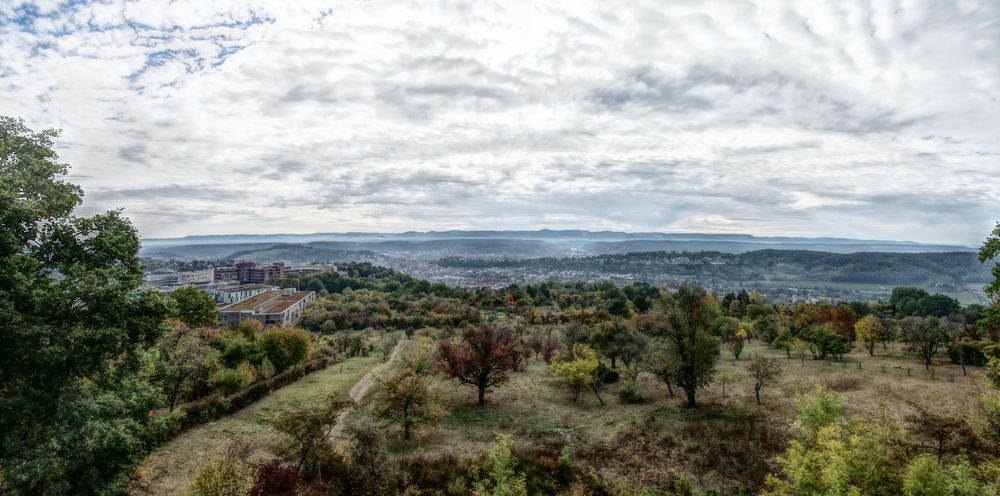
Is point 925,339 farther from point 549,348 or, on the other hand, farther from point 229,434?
point 229,434

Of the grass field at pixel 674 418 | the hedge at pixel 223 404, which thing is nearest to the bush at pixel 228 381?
the hedge at pixel 223 404

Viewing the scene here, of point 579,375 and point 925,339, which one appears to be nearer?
point 579,375

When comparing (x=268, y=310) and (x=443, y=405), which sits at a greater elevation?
(x=443, y=405)

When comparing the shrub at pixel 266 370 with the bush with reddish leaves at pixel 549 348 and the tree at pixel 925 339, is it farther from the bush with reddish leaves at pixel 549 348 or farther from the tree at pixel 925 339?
the tree at pixel 925 339

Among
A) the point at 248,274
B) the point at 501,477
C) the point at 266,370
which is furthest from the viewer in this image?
the point at 248,274

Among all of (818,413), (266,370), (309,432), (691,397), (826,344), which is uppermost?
(818,413)

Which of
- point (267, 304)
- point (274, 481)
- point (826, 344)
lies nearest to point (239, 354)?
point (274, 481)

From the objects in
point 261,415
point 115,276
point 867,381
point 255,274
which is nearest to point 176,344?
point 261,415

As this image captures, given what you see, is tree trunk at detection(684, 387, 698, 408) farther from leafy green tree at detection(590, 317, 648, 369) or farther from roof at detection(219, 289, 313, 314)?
roof at detection(219, 289, 313, 314)
